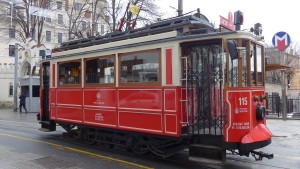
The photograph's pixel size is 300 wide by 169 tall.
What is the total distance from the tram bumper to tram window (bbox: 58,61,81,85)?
5490 millimetres

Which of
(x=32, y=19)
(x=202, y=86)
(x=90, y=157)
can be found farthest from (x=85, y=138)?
(x=32, y=19)

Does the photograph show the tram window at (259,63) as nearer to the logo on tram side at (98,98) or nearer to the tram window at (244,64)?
the tram window at (244,64)

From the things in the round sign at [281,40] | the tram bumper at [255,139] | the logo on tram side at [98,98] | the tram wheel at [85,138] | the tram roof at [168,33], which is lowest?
the tram wheel at [85,138]

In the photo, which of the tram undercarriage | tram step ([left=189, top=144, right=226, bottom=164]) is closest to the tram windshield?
tram step ([left=189, top=144, right=226, bottom=164])

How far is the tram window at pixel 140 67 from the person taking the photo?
813cm

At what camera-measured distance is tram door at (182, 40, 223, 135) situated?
25.1 feet

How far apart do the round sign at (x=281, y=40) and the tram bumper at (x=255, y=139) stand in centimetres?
743

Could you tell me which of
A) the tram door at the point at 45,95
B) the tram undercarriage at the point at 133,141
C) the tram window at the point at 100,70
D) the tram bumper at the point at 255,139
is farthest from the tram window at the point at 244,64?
the tram door at the point at 45,95

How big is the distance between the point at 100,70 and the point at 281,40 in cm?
789

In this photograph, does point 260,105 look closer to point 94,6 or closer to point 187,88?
point 187,88

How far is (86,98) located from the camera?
10125mm

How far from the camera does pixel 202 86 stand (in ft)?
25.6

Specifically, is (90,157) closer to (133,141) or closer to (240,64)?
(133,141)

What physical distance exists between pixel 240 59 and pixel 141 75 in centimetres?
245
